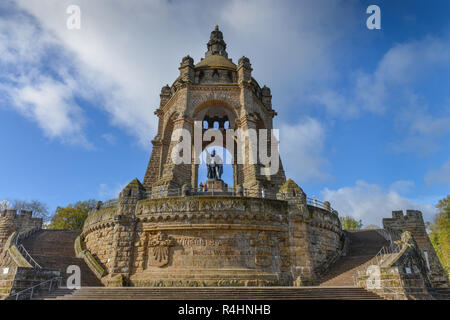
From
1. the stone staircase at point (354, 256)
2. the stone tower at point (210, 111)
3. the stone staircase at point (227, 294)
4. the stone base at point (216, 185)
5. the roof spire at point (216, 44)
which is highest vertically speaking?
the roof spire at point (216, 44)

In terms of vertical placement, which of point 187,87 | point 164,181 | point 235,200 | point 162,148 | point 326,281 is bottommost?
point 326,281

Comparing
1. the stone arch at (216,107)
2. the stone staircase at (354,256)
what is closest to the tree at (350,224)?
the stone staircase at (354,256)

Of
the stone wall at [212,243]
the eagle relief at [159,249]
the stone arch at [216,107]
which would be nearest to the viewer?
the stone wall at [212,243]

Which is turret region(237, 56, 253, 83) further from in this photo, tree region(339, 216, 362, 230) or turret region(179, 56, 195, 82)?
tree region(339, 216, 362, 230)

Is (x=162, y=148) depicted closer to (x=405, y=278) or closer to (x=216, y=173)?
(x=216, y=173)

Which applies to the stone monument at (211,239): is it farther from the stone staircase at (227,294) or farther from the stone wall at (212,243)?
the stone staircase at (227,294)

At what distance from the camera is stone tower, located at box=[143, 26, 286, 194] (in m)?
22.2

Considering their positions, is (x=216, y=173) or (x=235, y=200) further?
(x=216, y=173)

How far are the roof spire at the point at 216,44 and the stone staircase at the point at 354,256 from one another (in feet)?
81.3

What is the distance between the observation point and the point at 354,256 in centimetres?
1738

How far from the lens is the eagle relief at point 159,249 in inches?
594

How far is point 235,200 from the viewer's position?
15.9 meters
